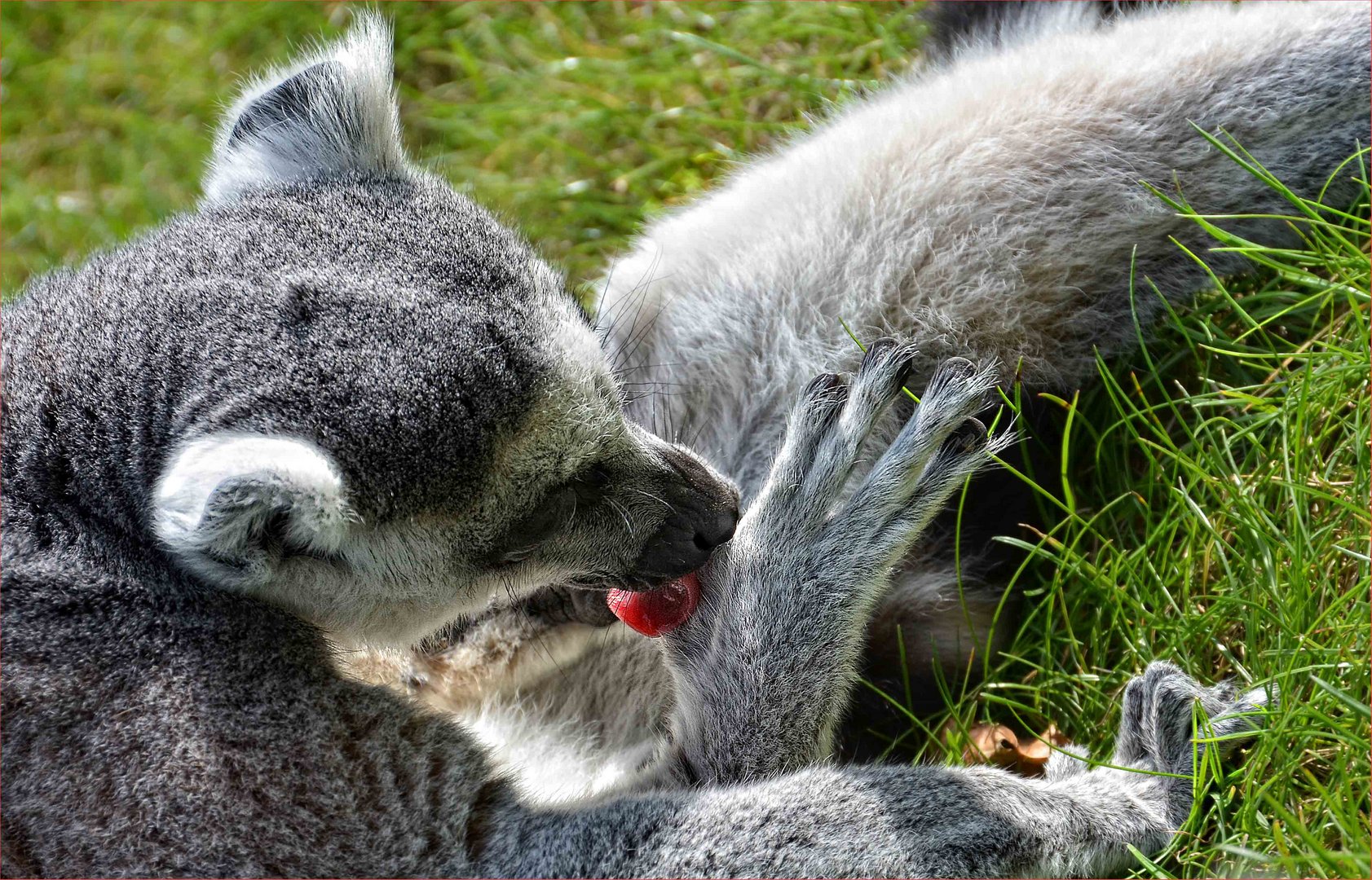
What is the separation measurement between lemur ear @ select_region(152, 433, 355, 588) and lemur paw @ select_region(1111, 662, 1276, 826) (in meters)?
2.12

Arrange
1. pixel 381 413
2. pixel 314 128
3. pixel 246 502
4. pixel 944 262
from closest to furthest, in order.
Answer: pixel 246 502 → pixel 381 413 → pixel 314 128 → pixel 944 262

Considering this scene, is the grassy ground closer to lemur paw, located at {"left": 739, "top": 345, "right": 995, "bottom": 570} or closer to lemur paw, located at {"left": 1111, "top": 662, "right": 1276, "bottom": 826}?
lemur paw, located at {"left": 1111, "top": 662, "right": 1276, "bottom": 826}

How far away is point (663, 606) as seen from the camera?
3.31 m

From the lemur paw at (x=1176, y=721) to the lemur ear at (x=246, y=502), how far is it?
212 cm

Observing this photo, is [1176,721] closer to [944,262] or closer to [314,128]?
Result: [944,262]

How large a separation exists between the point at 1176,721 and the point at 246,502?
2.38m

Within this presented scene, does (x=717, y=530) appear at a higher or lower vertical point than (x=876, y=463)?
higher

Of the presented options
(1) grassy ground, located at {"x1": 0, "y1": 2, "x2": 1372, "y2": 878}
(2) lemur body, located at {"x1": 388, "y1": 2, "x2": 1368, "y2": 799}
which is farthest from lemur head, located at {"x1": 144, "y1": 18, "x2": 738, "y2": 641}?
(1) grassy ground, located at {"x1": 0, "y1": 2, "x2": 1372, "y2": 878}

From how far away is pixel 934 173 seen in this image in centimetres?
352

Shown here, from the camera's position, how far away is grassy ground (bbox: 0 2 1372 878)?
303 cm

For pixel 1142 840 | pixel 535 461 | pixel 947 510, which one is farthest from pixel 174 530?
pixel 1142 840

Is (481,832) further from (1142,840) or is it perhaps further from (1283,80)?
(1283,80)

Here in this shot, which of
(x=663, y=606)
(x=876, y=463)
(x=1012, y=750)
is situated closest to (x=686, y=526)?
(x=663, y=606)

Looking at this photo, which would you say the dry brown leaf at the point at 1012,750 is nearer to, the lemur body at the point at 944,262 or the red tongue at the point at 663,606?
the lemur body at the point at 944,262
